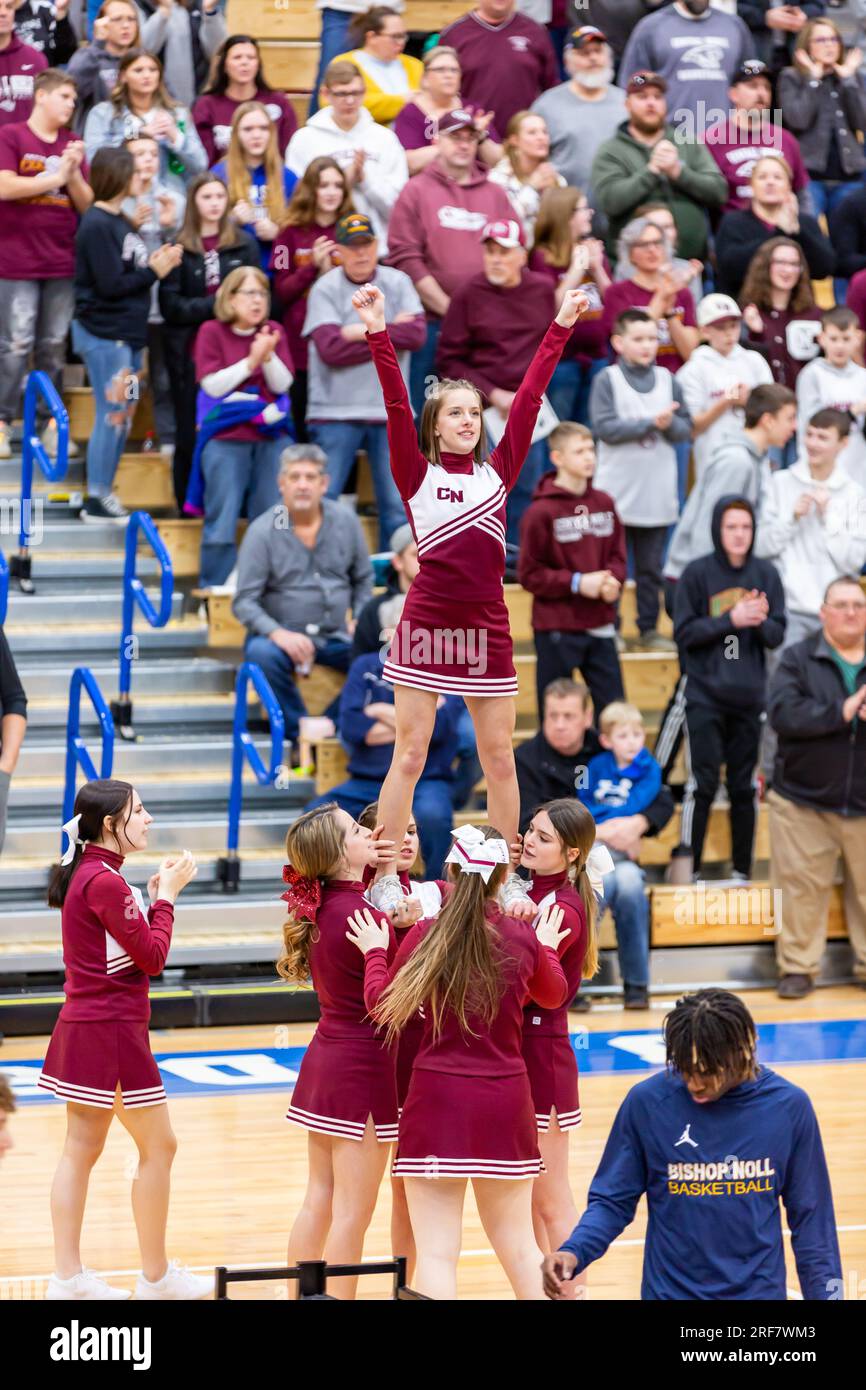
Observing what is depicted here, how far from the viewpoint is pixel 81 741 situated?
1012 centimetres

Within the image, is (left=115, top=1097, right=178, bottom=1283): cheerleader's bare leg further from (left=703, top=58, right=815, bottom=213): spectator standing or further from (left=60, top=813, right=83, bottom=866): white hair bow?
(left=703, top=58, right=815, bottom=213): spectator standing

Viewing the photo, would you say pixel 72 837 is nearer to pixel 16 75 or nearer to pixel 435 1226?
pixel 435 1226

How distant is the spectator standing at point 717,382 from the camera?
1176cm

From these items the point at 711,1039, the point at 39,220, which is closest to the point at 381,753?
the point at 39,220

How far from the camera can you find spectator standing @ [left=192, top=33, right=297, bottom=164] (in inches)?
476

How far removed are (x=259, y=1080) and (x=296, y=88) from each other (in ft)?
24.8

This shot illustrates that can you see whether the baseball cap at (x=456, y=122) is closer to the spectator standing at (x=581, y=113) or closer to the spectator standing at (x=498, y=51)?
the spectator standing at (x=581, y=113)

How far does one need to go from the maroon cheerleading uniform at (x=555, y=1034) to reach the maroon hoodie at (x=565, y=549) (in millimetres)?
4333

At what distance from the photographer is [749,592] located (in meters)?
10.8

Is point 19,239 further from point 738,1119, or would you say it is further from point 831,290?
point 738,1119

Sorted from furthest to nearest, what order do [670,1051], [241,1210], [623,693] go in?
[623,693], [241,1210], [670,1051]

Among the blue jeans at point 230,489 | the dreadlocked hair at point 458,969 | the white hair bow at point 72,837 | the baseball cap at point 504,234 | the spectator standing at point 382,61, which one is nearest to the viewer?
the dreadlocked hair at point 458,969

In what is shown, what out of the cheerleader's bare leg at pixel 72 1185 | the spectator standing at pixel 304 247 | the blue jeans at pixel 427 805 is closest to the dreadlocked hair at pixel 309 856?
the cheerleader's bare leg at pixel 72 1185
